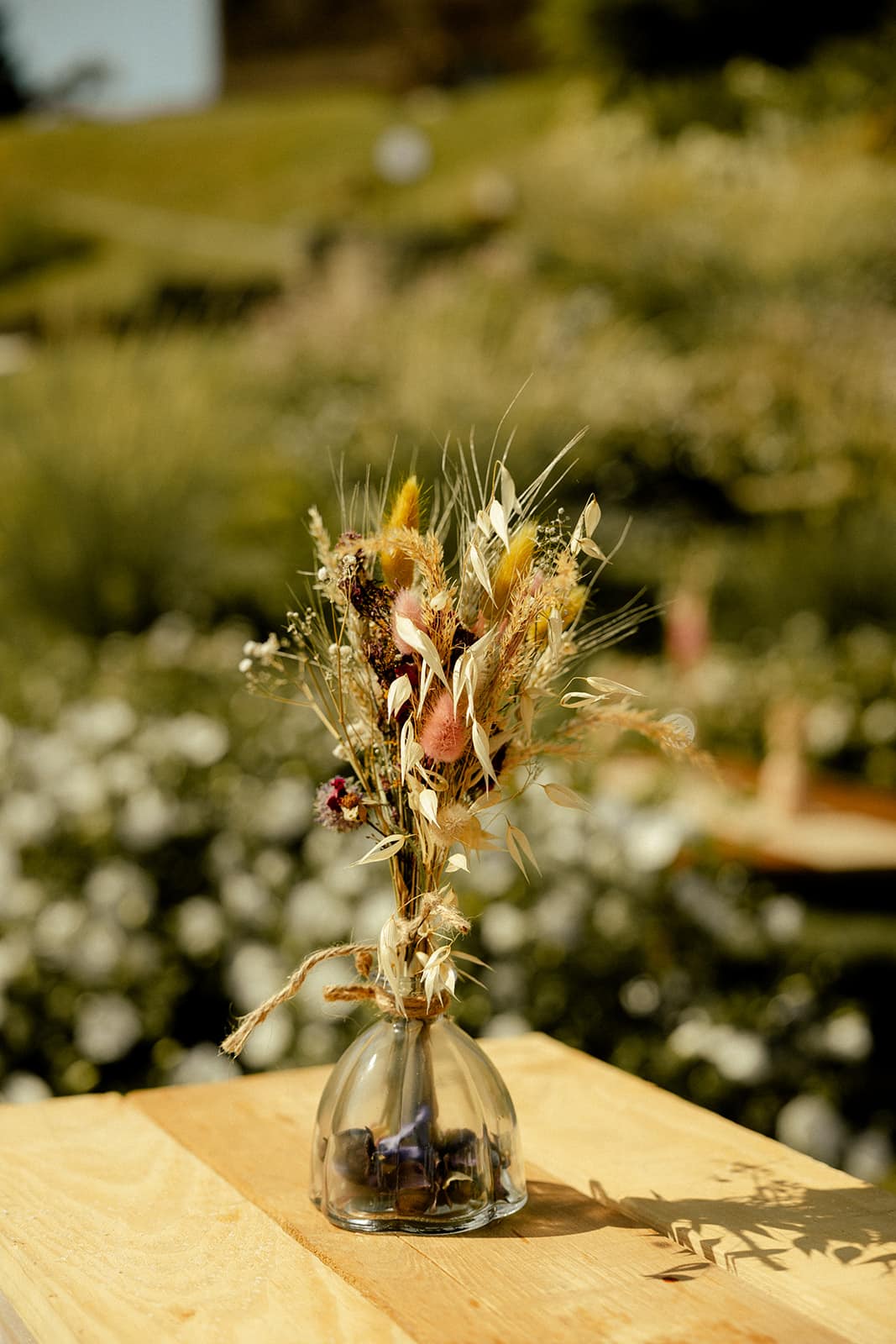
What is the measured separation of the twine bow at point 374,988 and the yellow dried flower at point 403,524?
8.5 inches

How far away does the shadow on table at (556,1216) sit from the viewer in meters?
1.05

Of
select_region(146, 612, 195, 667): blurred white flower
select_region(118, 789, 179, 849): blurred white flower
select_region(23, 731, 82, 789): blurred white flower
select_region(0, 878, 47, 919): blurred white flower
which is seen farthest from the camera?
select_region(146, 612, 195, 667): blurred white flower

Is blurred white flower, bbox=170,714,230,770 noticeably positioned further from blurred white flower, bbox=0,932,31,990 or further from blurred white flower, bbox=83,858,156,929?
blurred white flower, bbox=0,932,31,990

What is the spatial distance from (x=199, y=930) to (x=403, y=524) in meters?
1.55

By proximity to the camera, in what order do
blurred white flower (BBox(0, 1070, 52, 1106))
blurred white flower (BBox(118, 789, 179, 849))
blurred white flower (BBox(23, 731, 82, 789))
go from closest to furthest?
blurred white flower (BBox(0, 1070, 52, 1106)) < blurred white flower (BBox(118, 789, 179, 849)) < blurred white flower (BBox(23, 731, 82, 789))

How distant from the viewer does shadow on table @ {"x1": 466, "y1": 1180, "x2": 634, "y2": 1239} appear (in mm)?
1051

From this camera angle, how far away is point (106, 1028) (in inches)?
91.1

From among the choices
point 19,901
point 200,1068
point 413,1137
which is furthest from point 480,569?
point 19,901

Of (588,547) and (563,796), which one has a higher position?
(588,547)

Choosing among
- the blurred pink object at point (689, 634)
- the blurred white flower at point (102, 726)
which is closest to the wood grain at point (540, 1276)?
the blurred white flower at point (102, 726)

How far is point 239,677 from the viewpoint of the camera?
3.46 meters

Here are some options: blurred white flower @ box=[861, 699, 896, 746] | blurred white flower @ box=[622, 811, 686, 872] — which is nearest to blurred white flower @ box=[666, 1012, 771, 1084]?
blurred white flower @ box=[622, 811, 686, 872]

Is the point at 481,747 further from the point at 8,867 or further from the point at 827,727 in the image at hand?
the point at 827,727

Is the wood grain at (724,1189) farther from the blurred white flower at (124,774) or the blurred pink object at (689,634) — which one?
the blurred pink object at (689,634)
